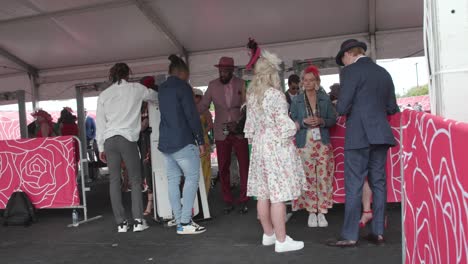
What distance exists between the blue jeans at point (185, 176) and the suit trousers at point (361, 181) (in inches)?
55.0

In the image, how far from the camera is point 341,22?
7.57 metres

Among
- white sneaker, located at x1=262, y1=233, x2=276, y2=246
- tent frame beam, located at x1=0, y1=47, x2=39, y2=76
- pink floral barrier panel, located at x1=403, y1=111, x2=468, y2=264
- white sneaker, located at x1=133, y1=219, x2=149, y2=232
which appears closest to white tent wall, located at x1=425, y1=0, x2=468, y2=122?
pink floral barrier panel, located at x1=403, y1=111, x2=468, y2=264

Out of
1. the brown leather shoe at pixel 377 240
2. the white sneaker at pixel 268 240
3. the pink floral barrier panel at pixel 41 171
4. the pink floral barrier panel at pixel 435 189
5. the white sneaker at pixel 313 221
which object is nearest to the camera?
the pink floral barrier panel at pixel 435 189

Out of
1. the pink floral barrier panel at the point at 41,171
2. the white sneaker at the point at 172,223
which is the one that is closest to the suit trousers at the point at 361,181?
the white sneaker at the point at 172,223

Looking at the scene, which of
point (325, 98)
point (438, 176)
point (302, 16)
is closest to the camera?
point (438, 176)

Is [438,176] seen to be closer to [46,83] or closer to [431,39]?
[431,39]

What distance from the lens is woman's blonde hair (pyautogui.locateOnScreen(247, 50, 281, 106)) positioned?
10.2 feet

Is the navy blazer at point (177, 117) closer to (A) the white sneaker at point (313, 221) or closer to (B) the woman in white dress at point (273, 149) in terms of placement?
(B) the woman in white dress at point (273, 149)

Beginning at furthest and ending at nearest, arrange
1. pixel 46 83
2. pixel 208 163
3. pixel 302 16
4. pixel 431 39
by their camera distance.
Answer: pixel 46 83 < pixel 302 16 < pixel 208 163 < pixel 431 39

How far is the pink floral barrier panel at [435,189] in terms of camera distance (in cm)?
107

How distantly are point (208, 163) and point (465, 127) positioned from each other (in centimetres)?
418

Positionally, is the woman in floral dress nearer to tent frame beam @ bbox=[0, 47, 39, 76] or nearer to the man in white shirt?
the man in white shirt

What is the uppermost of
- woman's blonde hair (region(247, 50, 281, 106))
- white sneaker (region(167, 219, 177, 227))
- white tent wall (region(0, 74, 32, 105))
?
white tent wall (region(0, 74, 32, 105))

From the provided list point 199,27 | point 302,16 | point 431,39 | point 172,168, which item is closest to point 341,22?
point 302,16
